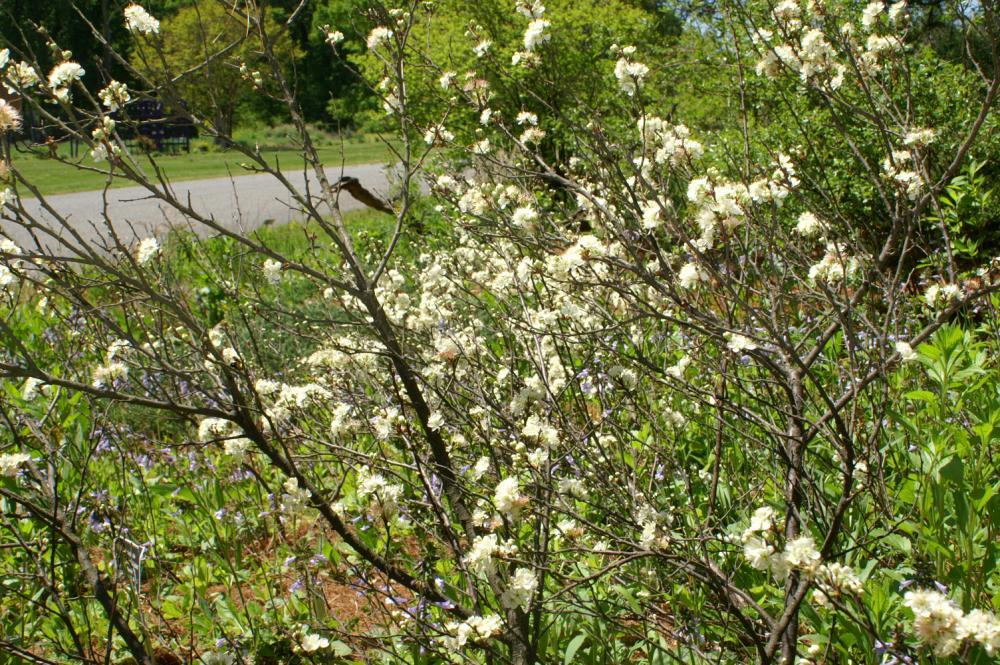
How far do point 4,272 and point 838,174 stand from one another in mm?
4521

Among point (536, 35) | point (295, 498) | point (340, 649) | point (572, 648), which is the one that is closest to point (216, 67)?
point (536, 35)

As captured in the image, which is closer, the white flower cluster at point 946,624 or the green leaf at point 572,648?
the white flower cluster at point 946,624

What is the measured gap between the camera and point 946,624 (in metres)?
1.25

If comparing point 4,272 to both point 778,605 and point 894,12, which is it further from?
point 894,12

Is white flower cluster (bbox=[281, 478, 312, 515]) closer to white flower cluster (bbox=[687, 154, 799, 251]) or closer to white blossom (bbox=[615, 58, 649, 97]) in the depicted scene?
white flower cluster (bbox=[687, 154, 799, 251])

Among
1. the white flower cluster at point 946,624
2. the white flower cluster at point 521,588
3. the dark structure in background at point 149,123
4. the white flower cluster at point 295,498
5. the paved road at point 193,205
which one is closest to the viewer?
the white flower cluster at point 946,624

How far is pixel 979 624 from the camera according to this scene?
4.01 feet

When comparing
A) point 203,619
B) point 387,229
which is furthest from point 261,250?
point 387,229

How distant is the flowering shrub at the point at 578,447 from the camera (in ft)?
6.13

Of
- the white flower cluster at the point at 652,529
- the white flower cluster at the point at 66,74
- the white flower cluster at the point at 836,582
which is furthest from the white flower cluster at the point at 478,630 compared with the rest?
the white flower cluster at the point at 66,74

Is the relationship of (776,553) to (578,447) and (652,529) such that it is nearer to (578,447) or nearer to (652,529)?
(652,529)

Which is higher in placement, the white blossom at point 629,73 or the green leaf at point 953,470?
the white blossom at point 629,73

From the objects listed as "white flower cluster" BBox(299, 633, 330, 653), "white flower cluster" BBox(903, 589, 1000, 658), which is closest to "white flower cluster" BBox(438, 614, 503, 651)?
"white flower cluster" BBox(299, 633, 330, 653)

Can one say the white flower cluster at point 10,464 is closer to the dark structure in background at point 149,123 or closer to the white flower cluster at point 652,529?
the dark structure in background at point 149,123
